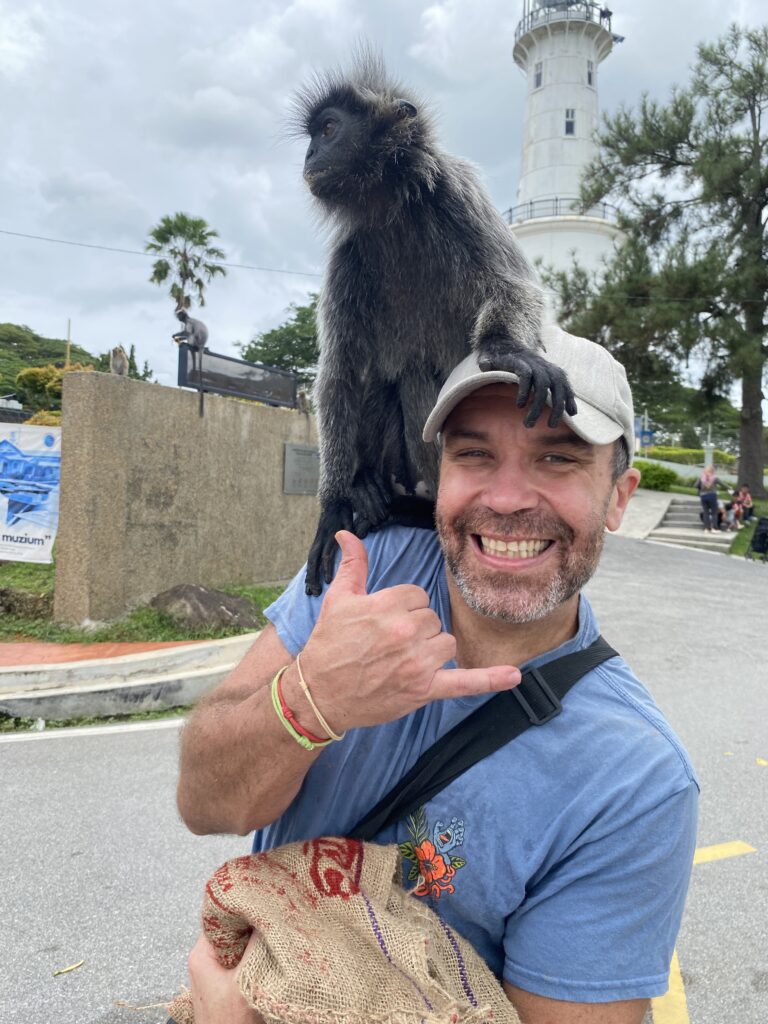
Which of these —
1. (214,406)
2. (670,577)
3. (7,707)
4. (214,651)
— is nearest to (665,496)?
(670,577)

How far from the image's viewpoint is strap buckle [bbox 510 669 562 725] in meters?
1.36

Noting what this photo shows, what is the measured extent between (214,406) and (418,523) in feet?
20.6

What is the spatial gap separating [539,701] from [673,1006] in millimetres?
1647

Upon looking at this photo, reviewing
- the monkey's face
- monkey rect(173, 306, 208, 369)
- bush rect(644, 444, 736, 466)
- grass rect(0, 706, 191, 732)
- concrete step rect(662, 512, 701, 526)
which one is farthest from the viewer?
bush rect(644, 444, 736, 466)

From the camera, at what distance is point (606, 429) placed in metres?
1.52

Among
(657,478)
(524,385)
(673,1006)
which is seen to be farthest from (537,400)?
(657,478)

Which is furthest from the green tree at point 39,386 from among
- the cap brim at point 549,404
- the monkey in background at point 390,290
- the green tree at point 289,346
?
the cap brim at point 549,404

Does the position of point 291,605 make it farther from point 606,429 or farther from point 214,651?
point 214,651

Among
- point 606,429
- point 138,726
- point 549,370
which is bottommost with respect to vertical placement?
point 138,726

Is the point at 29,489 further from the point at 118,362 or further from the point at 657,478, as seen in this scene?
the point at 657,478

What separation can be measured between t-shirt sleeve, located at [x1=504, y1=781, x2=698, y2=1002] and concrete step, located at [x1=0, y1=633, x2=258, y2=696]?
15.0 ft

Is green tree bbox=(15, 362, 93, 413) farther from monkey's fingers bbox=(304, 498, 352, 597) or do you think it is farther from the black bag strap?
the black bag strap

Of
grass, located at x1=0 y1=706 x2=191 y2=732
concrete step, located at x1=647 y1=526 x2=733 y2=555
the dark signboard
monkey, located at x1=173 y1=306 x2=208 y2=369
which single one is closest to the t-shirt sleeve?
grass, located at x1=0 y1=706 x2=191 y2=732

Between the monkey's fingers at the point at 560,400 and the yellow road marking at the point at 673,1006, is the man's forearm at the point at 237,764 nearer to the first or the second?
the monkey's fingers at the point at 560,400
